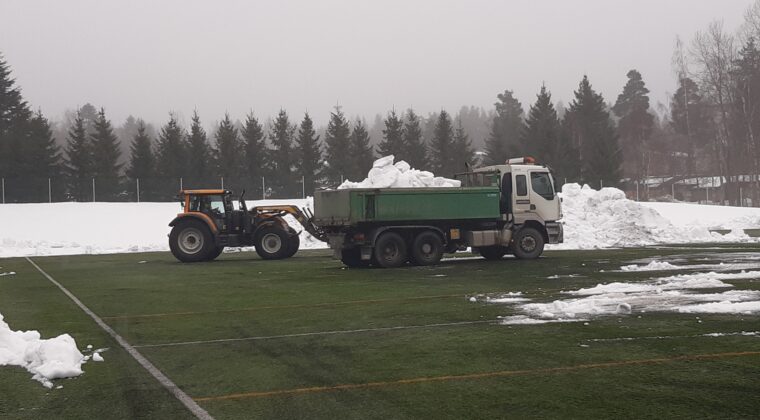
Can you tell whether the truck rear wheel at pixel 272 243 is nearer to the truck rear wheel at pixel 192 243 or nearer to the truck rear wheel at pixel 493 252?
the truck rear wheel at pixel 192 243

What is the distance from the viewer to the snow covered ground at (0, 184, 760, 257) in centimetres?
3071

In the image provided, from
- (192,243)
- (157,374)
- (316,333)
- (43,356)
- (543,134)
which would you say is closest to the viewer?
(157,374)

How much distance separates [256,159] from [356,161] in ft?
26.3

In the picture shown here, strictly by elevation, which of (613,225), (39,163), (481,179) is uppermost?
(39,163)

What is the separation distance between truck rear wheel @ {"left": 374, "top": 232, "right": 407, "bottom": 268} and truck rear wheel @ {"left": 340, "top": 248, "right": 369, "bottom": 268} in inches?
32.1

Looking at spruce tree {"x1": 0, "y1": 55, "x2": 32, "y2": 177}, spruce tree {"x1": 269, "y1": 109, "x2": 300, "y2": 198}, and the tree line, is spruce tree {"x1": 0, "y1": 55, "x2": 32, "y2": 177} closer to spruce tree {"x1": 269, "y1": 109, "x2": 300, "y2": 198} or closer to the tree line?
the tree line

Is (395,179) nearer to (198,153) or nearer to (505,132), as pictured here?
(198,153)

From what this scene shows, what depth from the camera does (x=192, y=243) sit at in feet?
84.5

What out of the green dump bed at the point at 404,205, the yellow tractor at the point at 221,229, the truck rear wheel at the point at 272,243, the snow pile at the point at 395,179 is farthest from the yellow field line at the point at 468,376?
the snow pile at the point at 395,179

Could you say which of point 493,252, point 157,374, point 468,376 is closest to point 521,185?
point 493,252

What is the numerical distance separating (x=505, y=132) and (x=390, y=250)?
76.1 m

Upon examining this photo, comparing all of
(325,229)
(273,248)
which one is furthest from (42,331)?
(273,248)

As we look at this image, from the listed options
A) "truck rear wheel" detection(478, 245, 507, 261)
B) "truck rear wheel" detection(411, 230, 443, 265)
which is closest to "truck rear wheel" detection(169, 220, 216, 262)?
"truck rear wheel" detection(411, 230, 443, 265)

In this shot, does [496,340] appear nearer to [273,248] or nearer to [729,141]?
[273,248]
